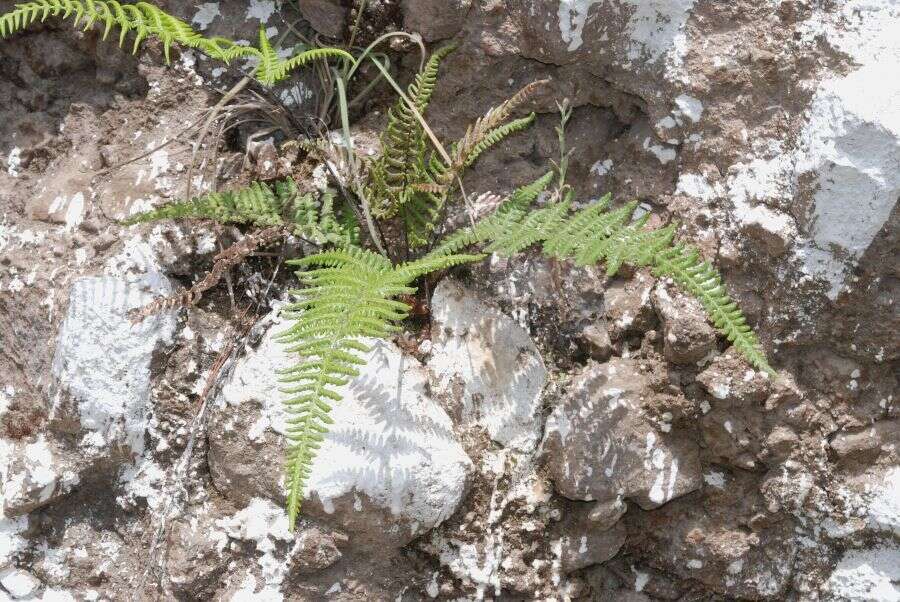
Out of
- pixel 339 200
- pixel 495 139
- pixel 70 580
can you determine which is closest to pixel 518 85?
pixel 495 139

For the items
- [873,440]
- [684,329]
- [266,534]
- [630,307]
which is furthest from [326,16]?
[873,440]

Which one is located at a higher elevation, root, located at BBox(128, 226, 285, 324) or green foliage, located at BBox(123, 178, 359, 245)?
green foliage, located at BBox(123, 178, 359, 245)

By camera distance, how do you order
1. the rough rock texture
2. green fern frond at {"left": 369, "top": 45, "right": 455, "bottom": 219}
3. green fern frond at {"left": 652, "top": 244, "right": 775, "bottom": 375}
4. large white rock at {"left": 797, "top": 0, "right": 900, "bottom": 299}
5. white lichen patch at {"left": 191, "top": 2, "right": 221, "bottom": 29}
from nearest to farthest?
green fern frond at {"left": 652, "top": 244, "right": 775, "bottom": 375}
large white rock at {"left": 797, "top": 0, "right": 900, "bottom": 299}
the rough rock texture
green fern frond at {"left": 369, "top": 45, "right": 455, "bottom": 219}
white lichen patch at {"left": 191, "top": 2, "right": 221, "bottom": 29}

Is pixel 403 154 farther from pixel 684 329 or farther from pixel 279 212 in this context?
pixel 684 329

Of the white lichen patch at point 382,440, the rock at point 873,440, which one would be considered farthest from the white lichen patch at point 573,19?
the rock at point 873,440

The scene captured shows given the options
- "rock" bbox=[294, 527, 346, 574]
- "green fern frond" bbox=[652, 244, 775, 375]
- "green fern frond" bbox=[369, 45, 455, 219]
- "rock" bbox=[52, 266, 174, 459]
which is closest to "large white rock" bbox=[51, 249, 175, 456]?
"rock" bbox=[52, 266, 174, 459]

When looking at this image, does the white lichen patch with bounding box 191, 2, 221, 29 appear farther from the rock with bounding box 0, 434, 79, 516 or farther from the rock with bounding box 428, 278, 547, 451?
the rock with bounding box 0, 434, 79, 516

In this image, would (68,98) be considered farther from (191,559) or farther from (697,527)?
(697,527)
